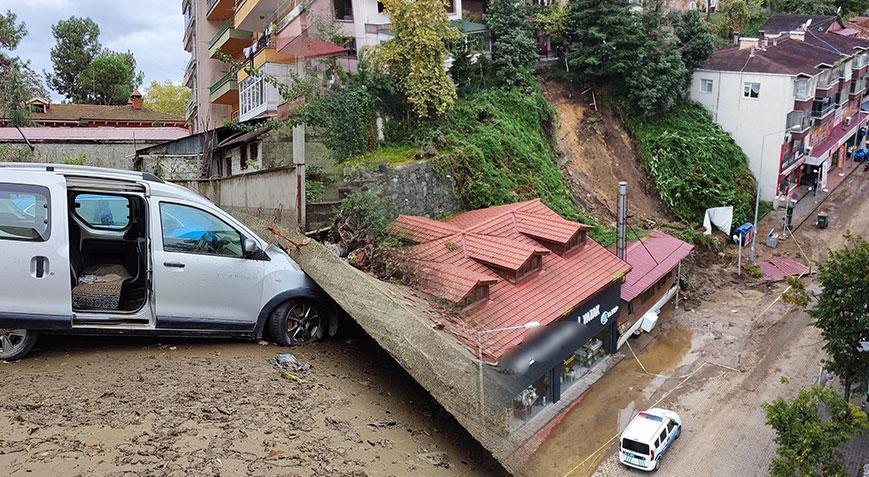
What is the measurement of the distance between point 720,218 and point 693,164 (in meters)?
2.94

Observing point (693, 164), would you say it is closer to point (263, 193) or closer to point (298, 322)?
point (263, 193)

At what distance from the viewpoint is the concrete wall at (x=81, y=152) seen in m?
25.2

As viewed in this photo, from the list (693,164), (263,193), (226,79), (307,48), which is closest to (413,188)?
(307,48)

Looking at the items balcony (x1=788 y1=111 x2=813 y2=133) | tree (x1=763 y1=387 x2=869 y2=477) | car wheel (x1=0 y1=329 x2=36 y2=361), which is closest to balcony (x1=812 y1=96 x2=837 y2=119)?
balcony (x1=788 y1=111 x2=813 y2=133)

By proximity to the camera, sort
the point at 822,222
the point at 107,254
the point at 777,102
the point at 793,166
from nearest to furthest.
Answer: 1. the point at 107,254
2. the point at 822,222
3. the point at 777,102
4. the point at 793,166

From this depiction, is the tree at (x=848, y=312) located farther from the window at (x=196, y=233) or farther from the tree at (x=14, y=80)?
the tree at (x=14, y=80)

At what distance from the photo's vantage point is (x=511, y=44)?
2802 centimetres

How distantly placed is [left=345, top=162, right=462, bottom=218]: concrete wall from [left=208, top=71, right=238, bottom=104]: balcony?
9.77 m

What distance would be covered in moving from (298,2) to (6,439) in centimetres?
1863

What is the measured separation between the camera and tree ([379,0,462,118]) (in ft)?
68.0

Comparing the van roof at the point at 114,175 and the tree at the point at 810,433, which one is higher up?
the van roof at the point at 114,175

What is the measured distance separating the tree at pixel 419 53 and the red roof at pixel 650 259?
8139 millimetres

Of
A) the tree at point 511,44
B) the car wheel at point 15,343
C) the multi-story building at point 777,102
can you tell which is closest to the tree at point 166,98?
the tree at point 511,44

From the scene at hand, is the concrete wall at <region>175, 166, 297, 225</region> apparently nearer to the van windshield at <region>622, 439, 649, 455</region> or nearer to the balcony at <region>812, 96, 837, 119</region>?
the van windshield at <region>622, 439, 649, 455</region>
